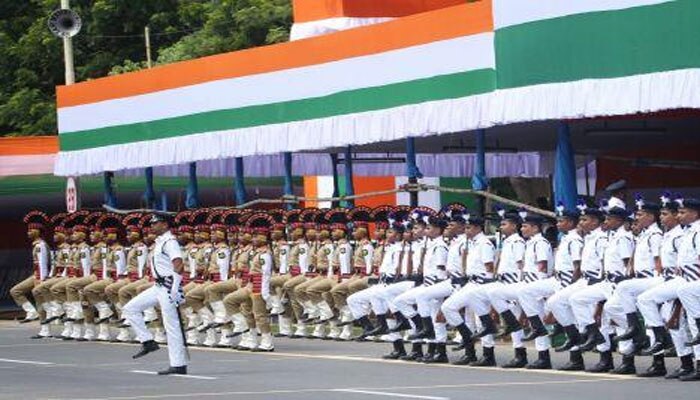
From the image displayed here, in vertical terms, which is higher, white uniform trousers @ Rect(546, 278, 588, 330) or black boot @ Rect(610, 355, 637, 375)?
white uniform trousers @ Rect(546, 278, 588, 330)

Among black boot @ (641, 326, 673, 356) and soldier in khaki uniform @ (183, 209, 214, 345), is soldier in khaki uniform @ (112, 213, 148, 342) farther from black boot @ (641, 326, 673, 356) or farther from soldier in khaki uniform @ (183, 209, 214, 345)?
black boot @ (641, 326, 673, 356)

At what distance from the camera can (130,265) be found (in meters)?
31.9

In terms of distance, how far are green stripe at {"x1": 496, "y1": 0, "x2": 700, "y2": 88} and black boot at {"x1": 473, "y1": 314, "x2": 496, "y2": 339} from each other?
13.4ft

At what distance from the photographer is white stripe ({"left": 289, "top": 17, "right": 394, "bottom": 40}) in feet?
133

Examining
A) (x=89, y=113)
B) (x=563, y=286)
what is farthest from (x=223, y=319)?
(x=89, y=113)

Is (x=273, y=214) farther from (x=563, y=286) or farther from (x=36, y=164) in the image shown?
(x=36, y=164)

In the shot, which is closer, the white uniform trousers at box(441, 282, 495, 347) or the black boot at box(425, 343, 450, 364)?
the white uniform trousers at box(441, 282, 495, 347)

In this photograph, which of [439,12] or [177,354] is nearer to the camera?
[177,354]

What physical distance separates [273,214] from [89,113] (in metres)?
9.67

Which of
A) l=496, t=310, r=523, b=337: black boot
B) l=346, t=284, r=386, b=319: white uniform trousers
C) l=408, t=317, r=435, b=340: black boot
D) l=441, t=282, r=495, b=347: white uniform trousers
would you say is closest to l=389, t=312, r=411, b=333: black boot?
l=408, t=317, r=435, b=340: black boot

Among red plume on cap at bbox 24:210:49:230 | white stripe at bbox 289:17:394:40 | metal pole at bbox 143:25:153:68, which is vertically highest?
metal pole at bbox 143:25:153:68

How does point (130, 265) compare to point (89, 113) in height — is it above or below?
below

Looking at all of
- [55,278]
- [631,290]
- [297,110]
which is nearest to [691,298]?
[631,290]

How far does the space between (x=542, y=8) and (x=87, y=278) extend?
10.3 metres
